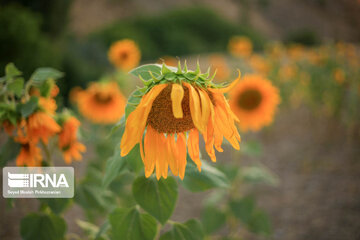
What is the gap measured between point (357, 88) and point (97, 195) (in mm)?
2808

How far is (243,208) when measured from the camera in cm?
176

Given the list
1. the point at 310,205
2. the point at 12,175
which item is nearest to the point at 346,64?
the point at 310,205

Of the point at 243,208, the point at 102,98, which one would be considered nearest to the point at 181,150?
the point at 243,208

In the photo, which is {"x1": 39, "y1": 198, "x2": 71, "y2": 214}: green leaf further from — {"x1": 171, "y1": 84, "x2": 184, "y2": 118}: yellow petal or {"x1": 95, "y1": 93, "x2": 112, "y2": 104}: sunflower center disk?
{"x1": 95, "y1": 93, "x2": 112, "y2": 104}: sunflower center disk

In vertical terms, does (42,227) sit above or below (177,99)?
below

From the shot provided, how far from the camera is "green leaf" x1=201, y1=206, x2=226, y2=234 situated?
176cm

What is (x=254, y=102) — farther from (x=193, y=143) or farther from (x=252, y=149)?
(x=193, y=143)

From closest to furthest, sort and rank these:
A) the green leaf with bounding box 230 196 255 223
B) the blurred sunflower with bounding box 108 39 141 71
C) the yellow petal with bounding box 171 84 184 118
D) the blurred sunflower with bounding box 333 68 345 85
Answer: the yellow petal with bounding box 171 84 184 118 < the green leaf with bounding box 230 196 255 223 < the blurred sunflower with bounding box 333 68 345 85 < the blurred sunflower with bounding box 108 39 141 71

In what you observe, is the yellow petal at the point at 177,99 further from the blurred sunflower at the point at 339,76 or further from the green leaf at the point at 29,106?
the blurred sunflower at the point at 339,76

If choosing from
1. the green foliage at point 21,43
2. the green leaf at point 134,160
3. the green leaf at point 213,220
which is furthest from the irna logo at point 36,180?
the green foliage at point 21,43

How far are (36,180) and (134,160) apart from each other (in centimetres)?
45

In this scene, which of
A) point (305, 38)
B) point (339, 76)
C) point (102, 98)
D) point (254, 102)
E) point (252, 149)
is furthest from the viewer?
point (305, 38)

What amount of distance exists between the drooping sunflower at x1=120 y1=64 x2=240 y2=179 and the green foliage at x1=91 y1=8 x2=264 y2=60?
9.08m

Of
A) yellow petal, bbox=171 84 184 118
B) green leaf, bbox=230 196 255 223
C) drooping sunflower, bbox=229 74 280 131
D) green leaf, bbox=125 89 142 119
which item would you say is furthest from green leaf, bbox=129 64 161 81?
drooping sunflower, bbox=229 74 280 131
